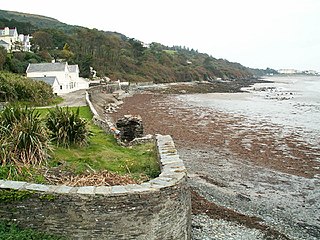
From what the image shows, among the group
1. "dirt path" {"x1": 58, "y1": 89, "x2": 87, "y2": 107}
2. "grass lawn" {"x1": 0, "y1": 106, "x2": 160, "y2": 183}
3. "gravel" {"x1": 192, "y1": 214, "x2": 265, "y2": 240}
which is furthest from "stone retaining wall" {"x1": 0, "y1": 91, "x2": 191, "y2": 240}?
"dirt path" {"x1": 58, "y1": 89, "x2": 87, "y2": 107}

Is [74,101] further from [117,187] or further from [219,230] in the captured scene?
[117,187]

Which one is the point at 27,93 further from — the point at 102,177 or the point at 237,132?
the point at 102,177

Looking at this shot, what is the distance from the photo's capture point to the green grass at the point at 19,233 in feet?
19.5

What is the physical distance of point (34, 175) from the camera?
314 inches

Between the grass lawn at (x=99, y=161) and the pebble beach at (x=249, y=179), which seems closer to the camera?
the grass lawn at (x=99, y=161)

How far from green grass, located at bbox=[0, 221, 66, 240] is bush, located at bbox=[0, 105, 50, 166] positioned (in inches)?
88.4

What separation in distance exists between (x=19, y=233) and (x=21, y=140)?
3210 millimetres

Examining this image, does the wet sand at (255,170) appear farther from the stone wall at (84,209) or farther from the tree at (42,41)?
the tree at (42,41)

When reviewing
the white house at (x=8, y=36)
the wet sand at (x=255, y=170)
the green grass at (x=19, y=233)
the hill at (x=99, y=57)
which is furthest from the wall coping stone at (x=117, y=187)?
the white house at (x=8, y=36)

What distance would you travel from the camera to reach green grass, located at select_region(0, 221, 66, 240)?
5938 millimetres

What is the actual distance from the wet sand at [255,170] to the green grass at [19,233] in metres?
6.04

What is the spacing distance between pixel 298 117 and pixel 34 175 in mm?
33843

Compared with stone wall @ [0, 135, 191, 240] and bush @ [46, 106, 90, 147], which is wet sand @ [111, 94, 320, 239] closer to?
bush @ [46, 106, 90, 147]

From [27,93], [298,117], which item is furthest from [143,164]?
[298,117]
